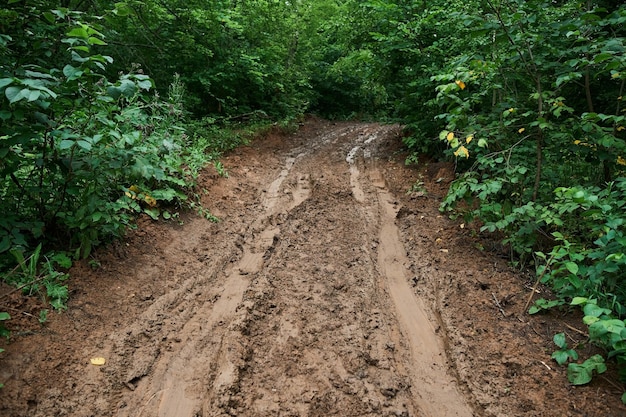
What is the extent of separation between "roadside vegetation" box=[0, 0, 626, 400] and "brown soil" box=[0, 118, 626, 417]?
226mm

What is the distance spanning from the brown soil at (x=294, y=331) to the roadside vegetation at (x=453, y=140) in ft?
0.74

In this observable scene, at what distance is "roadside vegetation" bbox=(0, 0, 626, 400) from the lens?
2.57m

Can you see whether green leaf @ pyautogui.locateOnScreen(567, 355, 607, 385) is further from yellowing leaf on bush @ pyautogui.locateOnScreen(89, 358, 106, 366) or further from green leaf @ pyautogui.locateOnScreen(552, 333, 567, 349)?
yellowing leaf on bush @ pyautogui.locateOnScreen(89, 358, 106, 366)

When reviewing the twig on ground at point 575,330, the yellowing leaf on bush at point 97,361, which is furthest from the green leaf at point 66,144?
the twig on ground at point 575,330

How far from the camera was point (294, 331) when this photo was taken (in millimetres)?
2938

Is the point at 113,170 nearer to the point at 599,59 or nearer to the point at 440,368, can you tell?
the point at 440,368

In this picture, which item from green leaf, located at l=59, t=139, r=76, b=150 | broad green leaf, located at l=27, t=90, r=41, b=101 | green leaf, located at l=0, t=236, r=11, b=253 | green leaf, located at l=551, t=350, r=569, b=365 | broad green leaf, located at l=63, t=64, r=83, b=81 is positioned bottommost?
green leaf, located at l=551, t=350, r=569, b=365

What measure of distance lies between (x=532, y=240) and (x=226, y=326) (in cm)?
308

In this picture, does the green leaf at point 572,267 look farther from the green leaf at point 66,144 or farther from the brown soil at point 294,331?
the green leaf at point 66,144

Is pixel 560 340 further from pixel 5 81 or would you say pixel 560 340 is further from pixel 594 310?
pixel 5 81

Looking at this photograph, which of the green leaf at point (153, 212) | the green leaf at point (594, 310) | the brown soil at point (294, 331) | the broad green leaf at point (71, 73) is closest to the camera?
the green leaf at point (594, 310)

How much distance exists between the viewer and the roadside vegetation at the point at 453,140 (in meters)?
2.57

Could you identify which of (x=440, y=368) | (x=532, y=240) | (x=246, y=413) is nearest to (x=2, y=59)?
(x=246, y=413)

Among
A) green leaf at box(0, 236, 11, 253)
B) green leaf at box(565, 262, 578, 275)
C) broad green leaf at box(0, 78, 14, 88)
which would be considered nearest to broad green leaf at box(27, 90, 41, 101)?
broad green leaf at box(0, 78, 14, 88)
